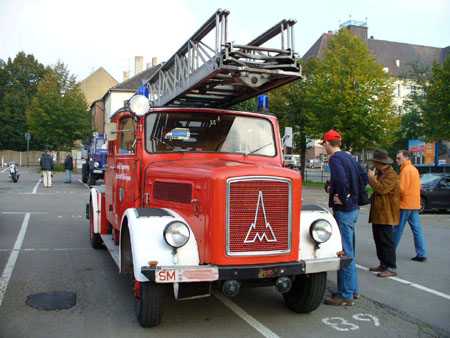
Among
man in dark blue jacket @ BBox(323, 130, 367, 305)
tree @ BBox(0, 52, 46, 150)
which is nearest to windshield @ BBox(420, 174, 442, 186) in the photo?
man in dark blue jacket @ BBox(323, 130, 367, 305)

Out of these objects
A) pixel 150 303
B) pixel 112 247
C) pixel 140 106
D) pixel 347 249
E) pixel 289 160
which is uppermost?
pixel 140 106

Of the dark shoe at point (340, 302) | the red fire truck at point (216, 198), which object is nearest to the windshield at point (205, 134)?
the red fire truck at point (216, 198)

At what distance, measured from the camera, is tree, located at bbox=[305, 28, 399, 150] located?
25828mm

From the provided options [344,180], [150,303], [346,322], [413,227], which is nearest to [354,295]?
[346,322]

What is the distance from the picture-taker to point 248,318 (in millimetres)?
4680

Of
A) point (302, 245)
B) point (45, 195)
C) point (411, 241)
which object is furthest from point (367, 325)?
point (45, 195)

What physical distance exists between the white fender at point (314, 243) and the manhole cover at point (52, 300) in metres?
2.62

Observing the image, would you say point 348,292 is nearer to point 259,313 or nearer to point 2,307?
point 259,313

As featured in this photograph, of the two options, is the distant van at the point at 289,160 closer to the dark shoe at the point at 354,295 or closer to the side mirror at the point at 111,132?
the dark shoe at the point at 354,295

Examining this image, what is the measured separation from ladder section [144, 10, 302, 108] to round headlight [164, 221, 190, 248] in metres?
1.93

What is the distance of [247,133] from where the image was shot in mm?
5656

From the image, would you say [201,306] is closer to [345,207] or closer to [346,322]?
[346,322]

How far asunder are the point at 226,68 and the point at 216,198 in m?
1.65

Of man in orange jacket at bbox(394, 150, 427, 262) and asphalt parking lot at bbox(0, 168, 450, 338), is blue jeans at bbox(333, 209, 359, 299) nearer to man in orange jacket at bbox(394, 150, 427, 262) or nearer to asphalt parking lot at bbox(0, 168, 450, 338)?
asphalt parking lot at bbox(0, 168, 450, 338)
